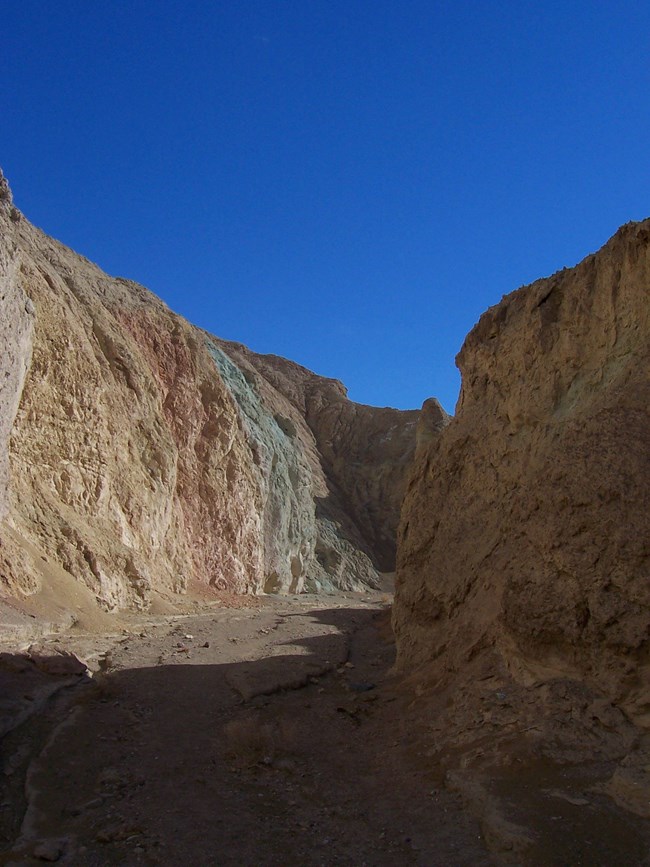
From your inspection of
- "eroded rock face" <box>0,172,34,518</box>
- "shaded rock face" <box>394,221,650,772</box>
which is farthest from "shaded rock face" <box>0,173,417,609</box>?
"shaded rock face" <box>394,221,650,772</box>

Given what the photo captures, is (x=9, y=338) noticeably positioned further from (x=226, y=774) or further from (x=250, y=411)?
(x=250, y=411)

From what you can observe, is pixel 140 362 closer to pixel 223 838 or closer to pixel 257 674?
pixel 257 674

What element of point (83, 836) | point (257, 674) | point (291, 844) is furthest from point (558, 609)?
point (257, 674)

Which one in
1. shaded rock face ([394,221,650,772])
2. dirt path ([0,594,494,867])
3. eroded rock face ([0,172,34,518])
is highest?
eroded rock face ([0,172,34,518])

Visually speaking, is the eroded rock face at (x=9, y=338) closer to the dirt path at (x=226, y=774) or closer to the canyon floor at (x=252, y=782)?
the dirt path at (x=226, y=774)

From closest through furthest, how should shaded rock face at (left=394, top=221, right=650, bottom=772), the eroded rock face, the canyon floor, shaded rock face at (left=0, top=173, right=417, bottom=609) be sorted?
the canyon floor
shaded rock face at (left=394, top=221, right=650, bottom=772)
the eroded rock face
shaded rock face at (left=0, top=173, right=417, bottom=609)

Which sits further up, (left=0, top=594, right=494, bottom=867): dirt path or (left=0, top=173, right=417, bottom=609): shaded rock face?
(left=0, top=173, right=417, bottom=609): shaded rock face

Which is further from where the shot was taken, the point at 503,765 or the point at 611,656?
the point at 611,656

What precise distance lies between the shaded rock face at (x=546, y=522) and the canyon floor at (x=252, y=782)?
77 cm

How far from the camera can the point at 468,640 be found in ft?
24.6

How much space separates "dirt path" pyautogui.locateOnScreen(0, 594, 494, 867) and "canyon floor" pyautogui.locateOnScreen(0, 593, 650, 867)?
2 centimetres

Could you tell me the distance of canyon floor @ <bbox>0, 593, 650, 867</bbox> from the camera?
4.35 metres

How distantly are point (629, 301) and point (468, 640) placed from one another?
426cm

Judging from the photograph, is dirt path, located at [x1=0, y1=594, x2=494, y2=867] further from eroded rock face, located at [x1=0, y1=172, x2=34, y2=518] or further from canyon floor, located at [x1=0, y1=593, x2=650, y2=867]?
eroded rock face, located at [x1=0, y1=172, x2=34, y2=518]
